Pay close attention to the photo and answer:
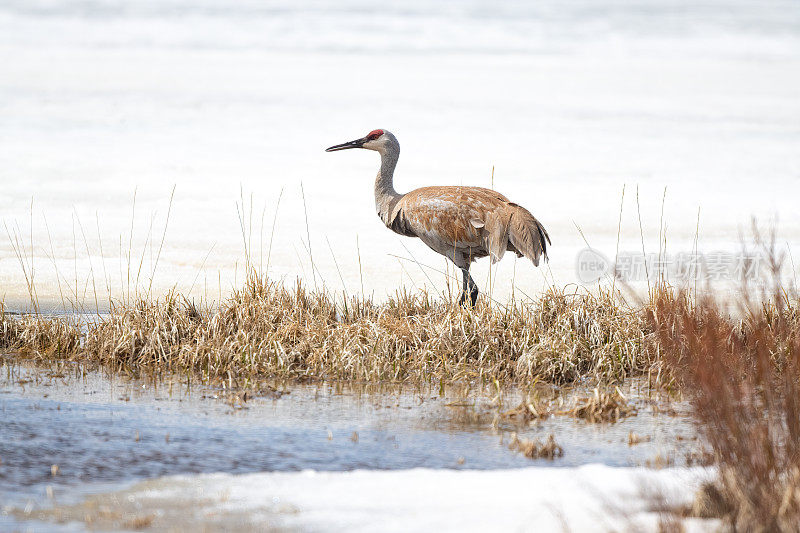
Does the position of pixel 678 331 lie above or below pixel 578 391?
above

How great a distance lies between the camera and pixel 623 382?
22.3ft

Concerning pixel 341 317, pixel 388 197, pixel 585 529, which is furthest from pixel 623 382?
pixel 388 197

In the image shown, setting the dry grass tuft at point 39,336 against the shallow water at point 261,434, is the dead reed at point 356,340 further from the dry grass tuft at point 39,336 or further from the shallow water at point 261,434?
the shallow water at point 261,434

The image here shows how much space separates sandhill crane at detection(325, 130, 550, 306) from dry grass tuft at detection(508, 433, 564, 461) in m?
3.77

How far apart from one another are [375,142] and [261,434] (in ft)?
18.0

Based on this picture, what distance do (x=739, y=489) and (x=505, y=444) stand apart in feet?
5.62

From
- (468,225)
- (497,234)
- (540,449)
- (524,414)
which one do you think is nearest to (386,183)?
(468,225)

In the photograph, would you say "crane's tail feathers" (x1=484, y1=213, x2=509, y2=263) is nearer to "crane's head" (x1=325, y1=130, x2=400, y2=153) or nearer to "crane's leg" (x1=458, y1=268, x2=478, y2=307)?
"crane's leg" (x1=458, y1=268, x2=478, y2=307)

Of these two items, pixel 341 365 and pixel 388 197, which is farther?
pixel 388 197

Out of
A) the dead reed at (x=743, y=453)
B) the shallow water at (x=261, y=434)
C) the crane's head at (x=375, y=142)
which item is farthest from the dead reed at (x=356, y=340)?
the dead reed at (x=743, y=453)

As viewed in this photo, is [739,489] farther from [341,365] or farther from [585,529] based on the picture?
[341,365]

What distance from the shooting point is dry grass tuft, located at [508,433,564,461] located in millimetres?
4730

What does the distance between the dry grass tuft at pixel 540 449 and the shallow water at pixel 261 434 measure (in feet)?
0.20

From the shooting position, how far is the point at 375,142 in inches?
397
